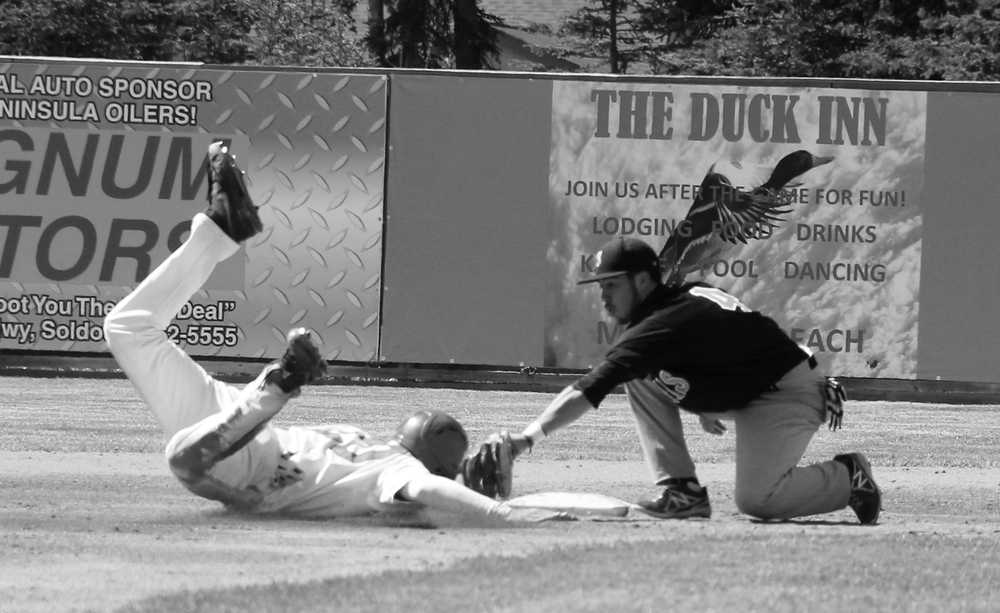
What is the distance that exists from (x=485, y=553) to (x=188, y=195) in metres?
11.6

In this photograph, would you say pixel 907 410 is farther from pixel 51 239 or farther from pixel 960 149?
pixel 51 239

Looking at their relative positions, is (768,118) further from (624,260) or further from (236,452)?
(236,452)

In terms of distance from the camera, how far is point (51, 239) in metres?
17.5

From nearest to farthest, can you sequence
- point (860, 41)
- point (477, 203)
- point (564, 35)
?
point (477, 203) < point (860, 41) < point (564, 35)

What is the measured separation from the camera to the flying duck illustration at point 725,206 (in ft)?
56.1

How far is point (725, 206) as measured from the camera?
17.1 metres

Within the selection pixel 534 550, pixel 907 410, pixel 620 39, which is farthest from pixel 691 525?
pixel 620 39

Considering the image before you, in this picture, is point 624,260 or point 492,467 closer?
point 492,467

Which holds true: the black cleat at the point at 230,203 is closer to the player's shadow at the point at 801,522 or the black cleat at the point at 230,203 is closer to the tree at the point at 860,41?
the player's shadow at the point at 801,522

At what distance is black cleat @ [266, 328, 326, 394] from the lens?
6926 millimetres

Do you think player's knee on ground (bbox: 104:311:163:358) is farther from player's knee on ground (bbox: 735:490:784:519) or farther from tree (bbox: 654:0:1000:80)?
tree (bbox: 654:0:1000:80)

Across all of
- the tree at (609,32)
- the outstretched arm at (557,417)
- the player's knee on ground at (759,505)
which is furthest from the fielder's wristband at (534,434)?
the tree at (609,32)

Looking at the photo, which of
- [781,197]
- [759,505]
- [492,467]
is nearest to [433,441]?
[492,467]

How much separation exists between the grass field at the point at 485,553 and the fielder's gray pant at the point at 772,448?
0.13 metres
